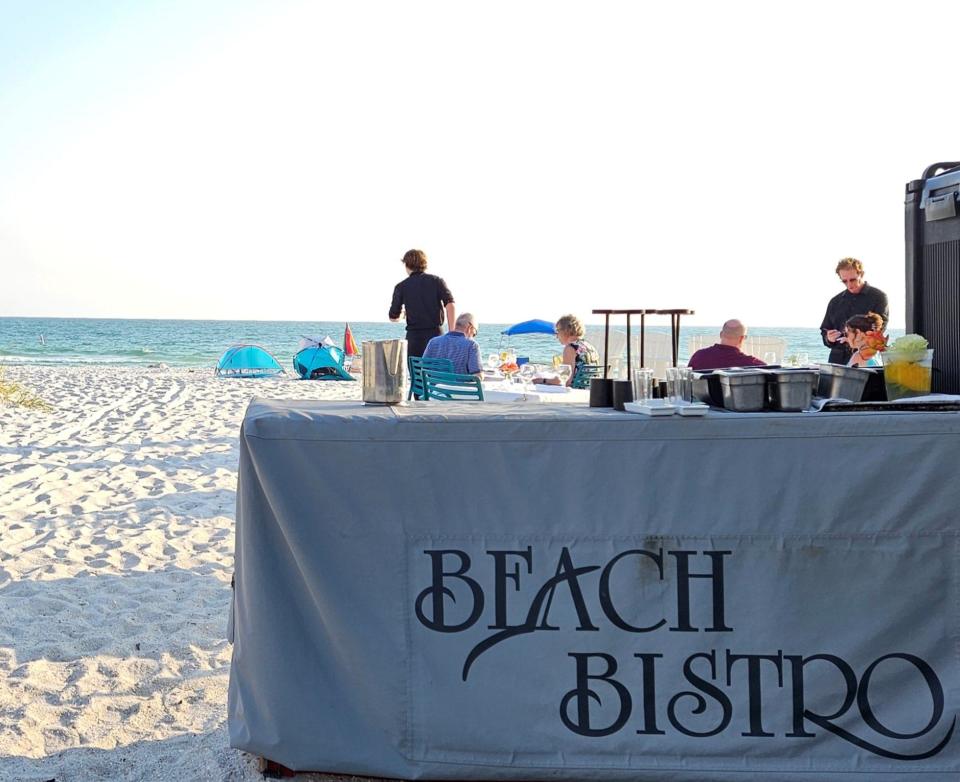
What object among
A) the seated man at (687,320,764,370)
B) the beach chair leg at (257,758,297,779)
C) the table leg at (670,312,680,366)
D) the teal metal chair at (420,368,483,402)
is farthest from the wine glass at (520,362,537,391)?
the beach chair leg at (257,758,297,779)

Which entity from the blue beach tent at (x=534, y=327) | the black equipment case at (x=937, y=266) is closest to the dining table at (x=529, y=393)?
the black equipment case at (x=937, y=266)

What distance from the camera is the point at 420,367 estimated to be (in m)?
5.84

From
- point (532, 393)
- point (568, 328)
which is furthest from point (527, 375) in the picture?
point (568, 328)

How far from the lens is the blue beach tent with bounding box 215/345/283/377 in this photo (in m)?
19.2

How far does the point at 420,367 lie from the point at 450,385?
0.98 feet

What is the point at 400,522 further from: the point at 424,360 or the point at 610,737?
the point at 424,360

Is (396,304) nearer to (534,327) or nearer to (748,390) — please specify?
(748,390)

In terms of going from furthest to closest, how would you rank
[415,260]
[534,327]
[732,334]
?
[534,327] < [415,260] < [732,334]

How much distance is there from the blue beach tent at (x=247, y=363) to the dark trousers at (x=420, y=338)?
12937mm

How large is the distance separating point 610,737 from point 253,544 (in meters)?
0.91

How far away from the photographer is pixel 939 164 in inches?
95.3

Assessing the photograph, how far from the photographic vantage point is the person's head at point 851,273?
221 inches

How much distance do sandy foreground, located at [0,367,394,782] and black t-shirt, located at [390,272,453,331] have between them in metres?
A: 1.66

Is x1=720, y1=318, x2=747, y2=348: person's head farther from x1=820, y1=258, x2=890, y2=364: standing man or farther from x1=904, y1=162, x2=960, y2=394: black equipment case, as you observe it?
x1=904, y1=162, x2=960, y2=394: black equipment case
